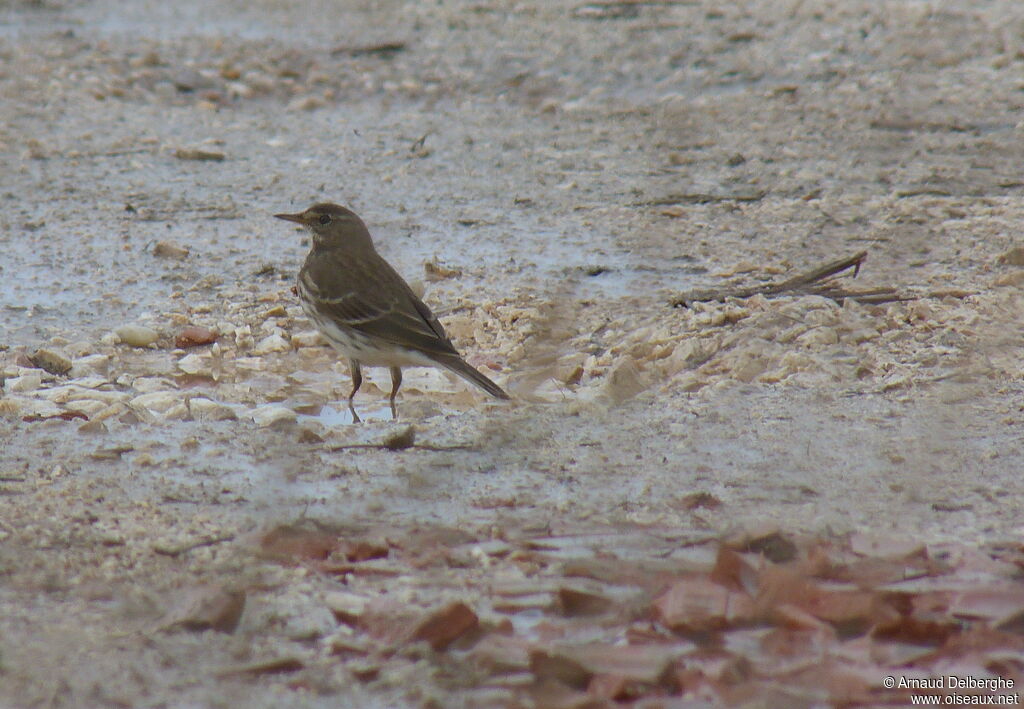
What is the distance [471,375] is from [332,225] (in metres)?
1.72

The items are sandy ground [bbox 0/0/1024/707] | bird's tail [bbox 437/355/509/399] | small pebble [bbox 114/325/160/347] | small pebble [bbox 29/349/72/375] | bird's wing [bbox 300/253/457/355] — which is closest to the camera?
sandy ground [bbox 0/0/1024/707]

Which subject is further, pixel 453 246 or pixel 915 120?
pixel 915 120

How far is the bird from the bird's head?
64 mm

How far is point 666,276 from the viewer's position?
293 inches

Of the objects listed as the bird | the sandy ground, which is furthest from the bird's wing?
the sandy ground

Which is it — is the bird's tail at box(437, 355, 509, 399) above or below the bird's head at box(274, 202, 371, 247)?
below

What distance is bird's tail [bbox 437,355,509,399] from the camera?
6062 millimetres

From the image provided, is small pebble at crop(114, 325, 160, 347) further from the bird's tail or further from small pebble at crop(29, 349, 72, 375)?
the bird's tail

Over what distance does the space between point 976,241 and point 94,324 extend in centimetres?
456

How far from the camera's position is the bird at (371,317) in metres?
6.43

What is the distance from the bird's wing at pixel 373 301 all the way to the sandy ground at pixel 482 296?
34 cm

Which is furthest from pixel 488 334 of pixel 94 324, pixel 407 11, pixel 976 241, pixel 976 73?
pixel 407 11

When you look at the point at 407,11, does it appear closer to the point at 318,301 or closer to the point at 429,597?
the point at 318,301

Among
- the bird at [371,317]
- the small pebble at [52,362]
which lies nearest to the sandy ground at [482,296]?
the small pebble at [52,362]
